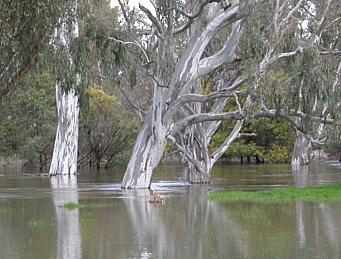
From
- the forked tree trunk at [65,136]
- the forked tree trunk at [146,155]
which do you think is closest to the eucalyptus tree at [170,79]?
the forked tree trunk at [146,155]

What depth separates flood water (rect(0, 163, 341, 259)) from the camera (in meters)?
12.3

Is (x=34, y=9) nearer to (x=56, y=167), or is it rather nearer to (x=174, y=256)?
(x=174, y=256)

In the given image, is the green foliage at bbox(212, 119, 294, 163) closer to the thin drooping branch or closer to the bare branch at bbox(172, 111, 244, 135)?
the bare branch at bbox(172, 111, 244, 135)

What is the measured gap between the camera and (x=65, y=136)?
4600cm

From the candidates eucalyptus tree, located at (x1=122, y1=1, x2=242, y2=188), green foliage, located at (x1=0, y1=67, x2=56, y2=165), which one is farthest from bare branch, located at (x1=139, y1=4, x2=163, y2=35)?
green foliage, located at (x1=0, y1=67, x2=56, y2=165)

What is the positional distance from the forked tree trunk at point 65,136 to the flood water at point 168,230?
2216 centimetres

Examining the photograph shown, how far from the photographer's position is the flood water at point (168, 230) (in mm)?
12266

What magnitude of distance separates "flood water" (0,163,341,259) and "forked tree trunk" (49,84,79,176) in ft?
72.7

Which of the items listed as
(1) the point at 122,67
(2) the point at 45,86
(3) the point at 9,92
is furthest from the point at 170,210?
(2) the point at 45,86

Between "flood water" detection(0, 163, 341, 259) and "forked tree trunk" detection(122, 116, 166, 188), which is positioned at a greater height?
"forked tree trunk" detection(122, 116, 166, 188)

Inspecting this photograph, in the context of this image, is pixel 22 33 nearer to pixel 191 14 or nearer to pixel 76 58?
pixel 76 58

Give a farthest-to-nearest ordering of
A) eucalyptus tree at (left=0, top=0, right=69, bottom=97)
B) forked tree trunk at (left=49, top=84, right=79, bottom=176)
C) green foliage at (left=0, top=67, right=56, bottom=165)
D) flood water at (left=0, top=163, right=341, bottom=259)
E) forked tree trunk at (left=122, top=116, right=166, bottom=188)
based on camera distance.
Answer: green foliage at (left=0, top=67, right=56, bottom=165) < forked tree trunk at (left=49, top=84, right=79, bottom=176) < forked tree trunk at (left=122, top=116, right=166, bottom=188) < eucalyptus tree at (left=0, top=0, right=69, bottom=97) < flood water at (left=0, top=163, right=341, bottom=259)

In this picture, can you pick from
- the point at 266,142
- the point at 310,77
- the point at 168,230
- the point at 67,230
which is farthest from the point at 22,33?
the point at 266,142

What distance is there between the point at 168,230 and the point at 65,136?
103 feet
